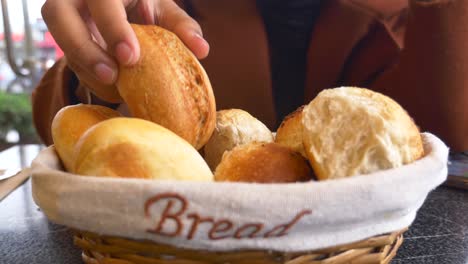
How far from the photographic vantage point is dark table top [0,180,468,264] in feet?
1.42

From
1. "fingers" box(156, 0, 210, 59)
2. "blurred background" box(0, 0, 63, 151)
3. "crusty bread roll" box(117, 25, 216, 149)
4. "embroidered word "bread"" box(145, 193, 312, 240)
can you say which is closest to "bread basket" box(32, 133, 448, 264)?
"embroidered word "bread"" box(145, 193, 312, 240)

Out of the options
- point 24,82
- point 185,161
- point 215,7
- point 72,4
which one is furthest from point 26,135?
point 185,161

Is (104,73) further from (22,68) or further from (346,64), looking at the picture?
(22,68)

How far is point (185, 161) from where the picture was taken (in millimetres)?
330

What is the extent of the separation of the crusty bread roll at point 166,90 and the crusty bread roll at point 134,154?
0.23 feet

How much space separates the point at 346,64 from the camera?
1105 millimetres

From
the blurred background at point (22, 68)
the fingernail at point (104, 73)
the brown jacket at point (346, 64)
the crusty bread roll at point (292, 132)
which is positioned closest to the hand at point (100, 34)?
the fingernail at point (104, 73)

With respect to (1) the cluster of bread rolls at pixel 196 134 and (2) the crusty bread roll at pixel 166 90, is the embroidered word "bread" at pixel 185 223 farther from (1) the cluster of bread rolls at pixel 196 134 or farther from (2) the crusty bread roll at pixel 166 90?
(2) the crusty bread roll at pixel 166 90

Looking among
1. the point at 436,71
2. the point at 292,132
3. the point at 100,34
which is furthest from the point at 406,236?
the point at 436,71

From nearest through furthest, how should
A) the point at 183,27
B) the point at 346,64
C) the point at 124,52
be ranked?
the point at 124,52, the point at 183,27, the point at 346,64

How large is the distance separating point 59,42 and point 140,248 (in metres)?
0.27

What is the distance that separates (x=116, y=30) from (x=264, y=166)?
19cm

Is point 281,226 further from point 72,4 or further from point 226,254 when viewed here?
point 72,4

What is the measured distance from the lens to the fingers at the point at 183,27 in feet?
1.65
